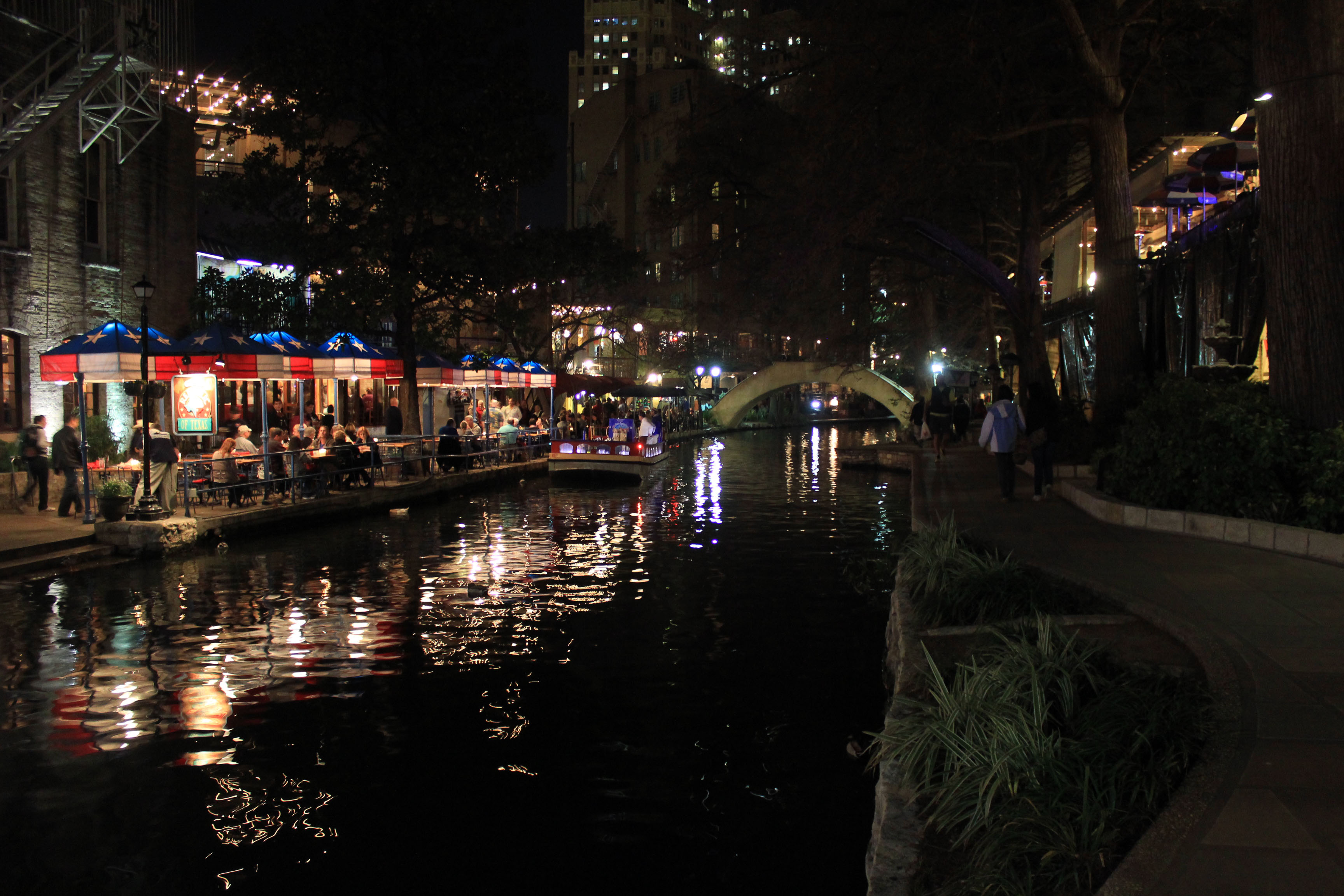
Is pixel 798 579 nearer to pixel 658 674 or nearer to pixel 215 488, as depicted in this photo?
pixel 658 674

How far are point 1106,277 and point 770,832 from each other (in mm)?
17435

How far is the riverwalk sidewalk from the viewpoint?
4.07 m

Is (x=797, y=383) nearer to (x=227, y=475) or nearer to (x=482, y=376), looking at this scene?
(x=482, y=376)

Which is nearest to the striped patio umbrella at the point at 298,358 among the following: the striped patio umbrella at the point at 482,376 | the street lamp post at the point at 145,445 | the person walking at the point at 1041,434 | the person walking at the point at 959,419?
the street lamp post at the point at 145,445

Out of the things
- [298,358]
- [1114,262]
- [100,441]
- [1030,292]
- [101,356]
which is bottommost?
[100,441]

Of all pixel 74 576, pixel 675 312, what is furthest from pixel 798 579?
pixel 675 312

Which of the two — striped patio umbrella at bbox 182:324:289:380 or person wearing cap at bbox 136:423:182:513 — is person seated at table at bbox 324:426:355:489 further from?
person wearing cap at bbox 136:423:182:513

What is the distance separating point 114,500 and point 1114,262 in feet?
60.4

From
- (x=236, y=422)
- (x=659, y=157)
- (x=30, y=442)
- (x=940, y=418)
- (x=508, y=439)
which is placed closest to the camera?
(x=30, y=442)

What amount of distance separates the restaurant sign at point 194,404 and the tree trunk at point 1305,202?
18.7m

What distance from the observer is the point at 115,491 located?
1755cm

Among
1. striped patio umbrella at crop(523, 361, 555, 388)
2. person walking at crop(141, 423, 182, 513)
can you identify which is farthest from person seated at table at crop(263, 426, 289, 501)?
striped patio umbrella at crop(523, 361, 555, 388)

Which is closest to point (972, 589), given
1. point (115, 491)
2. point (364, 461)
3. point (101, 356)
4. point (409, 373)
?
point (115, 491)

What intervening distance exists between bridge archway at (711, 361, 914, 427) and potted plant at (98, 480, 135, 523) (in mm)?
52473
